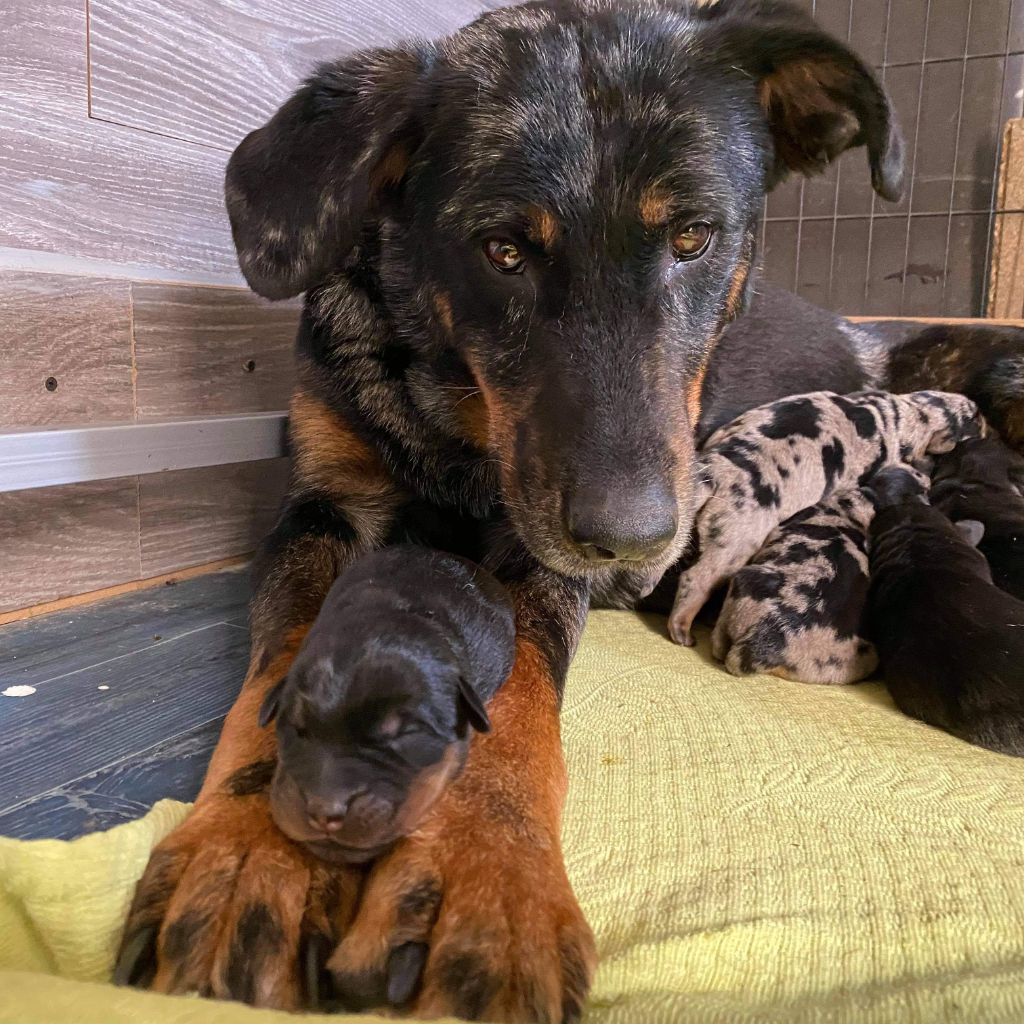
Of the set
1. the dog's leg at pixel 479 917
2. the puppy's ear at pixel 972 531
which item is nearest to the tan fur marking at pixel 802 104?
the puppy's ear at pixel 972 531

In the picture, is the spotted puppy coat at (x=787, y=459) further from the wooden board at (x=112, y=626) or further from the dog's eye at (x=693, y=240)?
the wooden board at (x=112, y=626)

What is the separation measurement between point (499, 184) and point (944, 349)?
2138 mm

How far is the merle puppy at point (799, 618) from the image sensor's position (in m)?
1.56

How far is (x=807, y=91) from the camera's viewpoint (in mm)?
1563

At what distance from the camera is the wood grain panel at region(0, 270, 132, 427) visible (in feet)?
5.72

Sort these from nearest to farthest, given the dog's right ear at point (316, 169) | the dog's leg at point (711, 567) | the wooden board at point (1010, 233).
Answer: the dog's right ear at point (316, 169) < the dog's leg at point (711, 567) < the wooden board at point (1010, 233)

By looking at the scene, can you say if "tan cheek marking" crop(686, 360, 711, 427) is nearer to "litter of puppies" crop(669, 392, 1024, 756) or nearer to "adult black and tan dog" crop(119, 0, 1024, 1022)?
"adult black and tan dog" crop(119, 0, 1024, 1022)

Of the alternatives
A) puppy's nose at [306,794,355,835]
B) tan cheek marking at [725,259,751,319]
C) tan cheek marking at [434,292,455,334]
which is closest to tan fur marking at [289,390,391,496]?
tan cheek marking at [434,292,455,334]

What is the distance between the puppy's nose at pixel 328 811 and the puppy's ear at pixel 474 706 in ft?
0.56

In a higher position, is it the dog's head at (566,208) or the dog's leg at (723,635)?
the dog's head at (566,208)

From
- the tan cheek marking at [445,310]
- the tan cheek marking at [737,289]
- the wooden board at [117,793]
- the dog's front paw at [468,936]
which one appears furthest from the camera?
the tan cheek marking at [737,289]

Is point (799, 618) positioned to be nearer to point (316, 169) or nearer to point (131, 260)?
point (316, 169)

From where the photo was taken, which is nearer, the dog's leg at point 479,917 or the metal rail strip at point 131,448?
the dog's leg at point 479,917

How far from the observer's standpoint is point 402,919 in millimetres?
810
